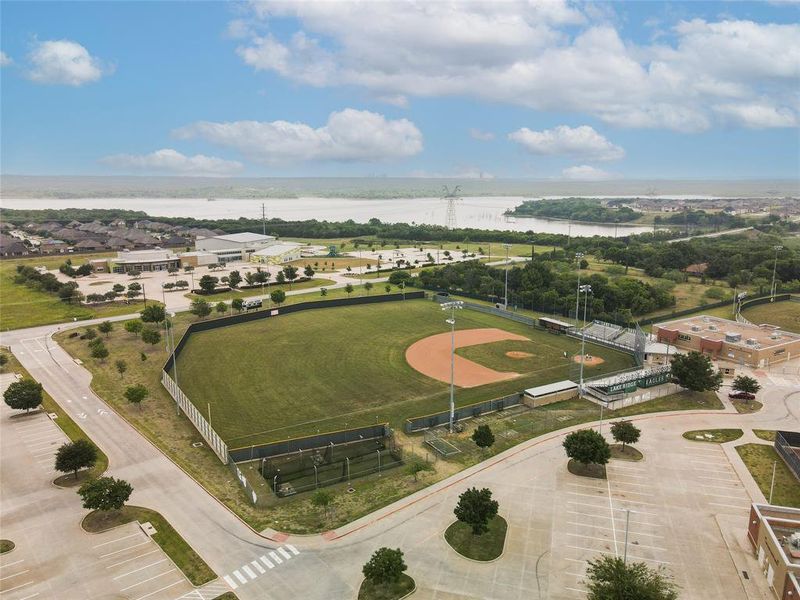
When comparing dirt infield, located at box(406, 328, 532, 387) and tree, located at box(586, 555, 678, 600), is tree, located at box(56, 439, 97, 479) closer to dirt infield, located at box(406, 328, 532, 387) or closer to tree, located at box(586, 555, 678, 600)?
dirt infield, located at box(406, 328, 532, 387)

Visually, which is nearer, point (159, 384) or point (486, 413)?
point (486, 413)

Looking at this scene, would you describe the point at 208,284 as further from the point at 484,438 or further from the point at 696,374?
the point at 696,374

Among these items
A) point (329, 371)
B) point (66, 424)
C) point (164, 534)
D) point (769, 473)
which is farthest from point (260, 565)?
point (769, 473)

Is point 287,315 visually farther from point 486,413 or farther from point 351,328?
point 486,413

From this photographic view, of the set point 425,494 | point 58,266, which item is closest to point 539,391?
point 425,494

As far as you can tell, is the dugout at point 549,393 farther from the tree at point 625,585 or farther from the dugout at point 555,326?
the tree at point 625,585

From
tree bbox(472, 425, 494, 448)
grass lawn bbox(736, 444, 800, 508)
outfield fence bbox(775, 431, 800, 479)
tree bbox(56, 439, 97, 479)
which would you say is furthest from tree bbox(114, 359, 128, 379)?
outfield fence bbox(775, 431, 800, 479)
